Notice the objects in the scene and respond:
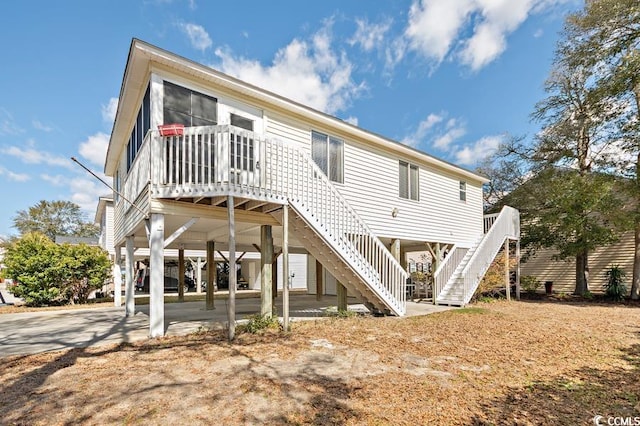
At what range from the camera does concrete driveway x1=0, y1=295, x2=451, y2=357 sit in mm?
5996

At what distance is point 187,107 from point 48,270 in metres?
9.22

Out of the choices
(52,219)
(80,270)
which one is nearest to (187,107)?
(80,270)

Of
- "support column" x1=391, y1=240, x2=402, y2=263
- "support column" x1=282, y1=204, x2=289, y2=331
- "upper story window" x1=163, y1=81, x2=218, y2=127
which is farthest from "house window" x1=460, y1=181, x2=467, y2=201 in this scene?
"upper story window" x1=163, y1=81, x2=218, y2=127

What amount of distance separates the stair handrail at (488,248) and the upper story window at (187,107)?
8931 mm

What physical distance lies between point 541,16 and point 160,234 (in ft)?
46.9

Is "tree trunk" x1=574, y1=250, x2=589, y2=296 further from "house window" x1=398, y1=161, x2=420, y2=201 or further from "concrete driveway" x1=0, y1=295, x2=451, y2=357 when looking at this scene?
"house window" x1=398, y1=161, x2=420, y2=201

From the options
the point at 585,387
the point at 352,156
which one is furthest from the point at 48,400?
the point at 352,156

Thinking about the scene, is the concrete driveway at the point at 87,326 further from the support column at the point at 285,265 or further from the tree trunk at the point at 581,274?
the tree trunk at the point at 581,274

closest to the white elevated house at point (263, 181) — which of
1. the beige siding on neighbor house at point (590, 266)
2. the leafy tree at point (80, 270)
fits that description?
the leafy tree at point (80, 270)

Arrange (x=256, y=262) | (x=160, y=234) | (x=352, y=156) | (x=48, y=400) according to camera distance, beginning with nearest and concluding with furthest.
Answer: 1. (x=48, y=400)
2. (x=160, y=234)
3. (x=352, y=156)
4. (x=256, y=262)

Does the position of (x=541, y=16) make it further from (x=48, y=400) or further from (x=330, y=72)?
(x=48, y=400)

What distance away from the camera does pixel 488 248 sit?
39.6 ft

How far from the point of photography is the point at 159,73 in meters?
6.34

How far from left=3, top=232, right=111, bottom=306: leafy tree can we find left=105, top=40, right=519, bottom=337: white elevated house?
389cm
